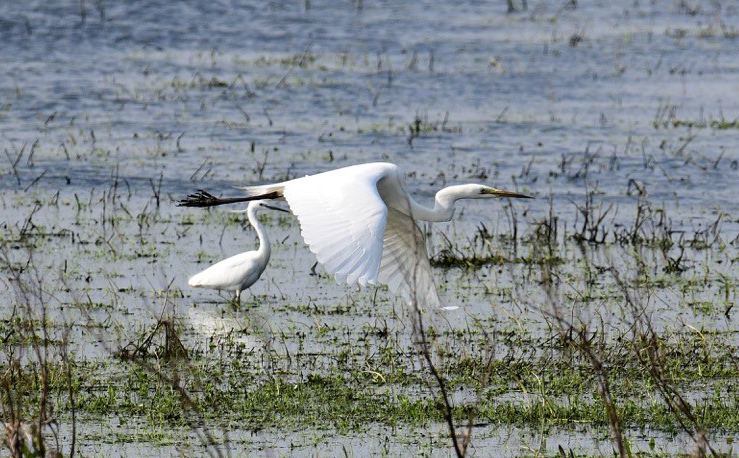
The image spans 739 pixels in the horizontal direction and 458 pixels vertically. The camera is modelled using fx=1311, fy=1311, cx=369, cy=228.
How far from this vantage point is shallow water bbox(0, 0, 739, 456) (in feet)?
24.5

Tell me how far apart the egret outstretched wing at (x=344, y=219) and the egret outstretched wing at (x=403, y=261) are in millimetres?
314

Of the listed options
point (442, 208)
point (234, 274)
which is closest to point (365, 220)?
point (442, 208)

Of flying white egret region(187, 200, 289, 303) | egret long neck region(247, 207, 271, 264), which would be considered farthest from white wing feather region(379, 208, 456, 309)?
egret long neck region(247, 207, 271, 264)

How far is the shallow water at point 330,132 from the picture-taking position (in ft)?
24.5

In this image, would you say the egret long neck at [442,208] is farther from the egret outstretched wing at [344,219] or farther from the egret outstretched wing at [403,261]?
the egret outstretched wing at [344,219]

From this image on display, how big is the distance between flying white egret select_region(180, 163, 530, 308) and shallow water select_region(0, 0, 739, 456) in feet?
1.46

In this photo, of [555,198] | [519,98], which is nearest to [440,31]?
[519,98]

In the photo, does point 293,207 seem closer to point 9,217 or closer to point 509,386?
point 509,386

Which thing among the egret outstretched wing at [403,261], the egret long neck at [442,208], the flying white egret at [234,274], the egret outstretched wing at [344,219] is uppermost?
the egret outstretched wing at [344,219]

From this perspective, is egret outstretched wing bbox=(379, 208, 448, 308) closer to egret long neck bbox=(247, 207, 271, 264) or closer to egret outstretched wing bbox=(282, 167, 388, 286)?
egret outstretched wing bbox=(282, 167, 388, 286)

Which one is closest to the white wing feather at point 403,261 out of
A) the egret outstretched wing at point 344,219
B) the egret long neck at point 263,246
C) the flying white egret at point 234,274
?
the egret outstretched wing at point 344,219

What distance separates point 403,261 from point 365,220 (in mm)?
1226

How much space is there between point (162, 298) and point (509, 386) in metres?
2.37

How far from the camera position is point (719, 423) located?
5109 mm
